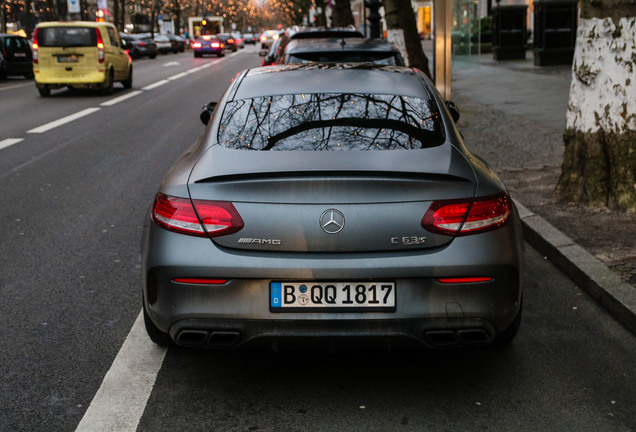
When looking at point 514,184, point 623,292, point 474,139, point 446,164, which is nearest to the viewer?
point 446,164

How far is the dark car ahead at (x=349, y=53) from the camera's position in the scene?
970 centimetres

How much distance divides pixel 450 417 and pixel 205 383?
1122 mm

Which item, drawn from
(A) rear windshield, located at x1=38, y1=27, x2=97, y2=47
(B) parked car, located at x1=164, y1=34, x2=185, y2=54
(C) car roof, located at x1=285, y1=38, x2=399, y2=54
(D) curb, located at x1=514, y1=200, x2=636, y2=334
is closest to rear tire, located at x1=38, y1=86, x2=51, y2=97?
(A) rear windshield, located at x1=38, y1=27, x2=97, y2=47

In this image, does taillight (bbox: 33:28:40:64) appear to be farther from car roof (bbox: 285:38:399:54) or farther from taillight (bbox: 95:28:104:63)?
car roof (bbox: 285:38:399:54)

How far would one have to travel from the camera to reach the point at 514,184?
8867 millimetres

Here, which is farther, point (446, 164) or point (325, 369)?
point (325, 369)

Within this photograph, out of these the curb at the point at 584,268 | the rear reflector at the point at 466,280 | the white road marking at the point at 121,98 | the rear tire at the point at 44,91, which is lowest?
the white road marking at the point at 121,98

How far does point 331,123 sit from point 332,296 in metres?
1.01

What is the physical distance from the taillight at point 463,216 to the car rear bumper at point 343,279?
5cm

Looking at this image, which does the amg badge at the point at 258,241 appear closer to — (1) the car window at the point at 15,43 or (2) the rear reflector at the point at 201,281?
(2) the rear reflector at the point at 201,281

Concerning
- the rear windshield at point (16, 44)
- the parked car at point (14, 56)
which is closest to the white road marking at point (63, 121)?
the parked car at point (14, 56)

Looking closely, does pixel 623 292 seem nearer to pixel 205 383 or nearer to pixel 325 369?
pixel 325 369

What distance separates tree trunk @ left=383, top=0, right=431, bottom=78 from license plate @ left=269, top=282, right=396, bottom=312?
14091 millimetres

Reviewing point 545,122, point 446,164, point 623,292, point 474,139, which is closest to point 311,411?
point 446,164
